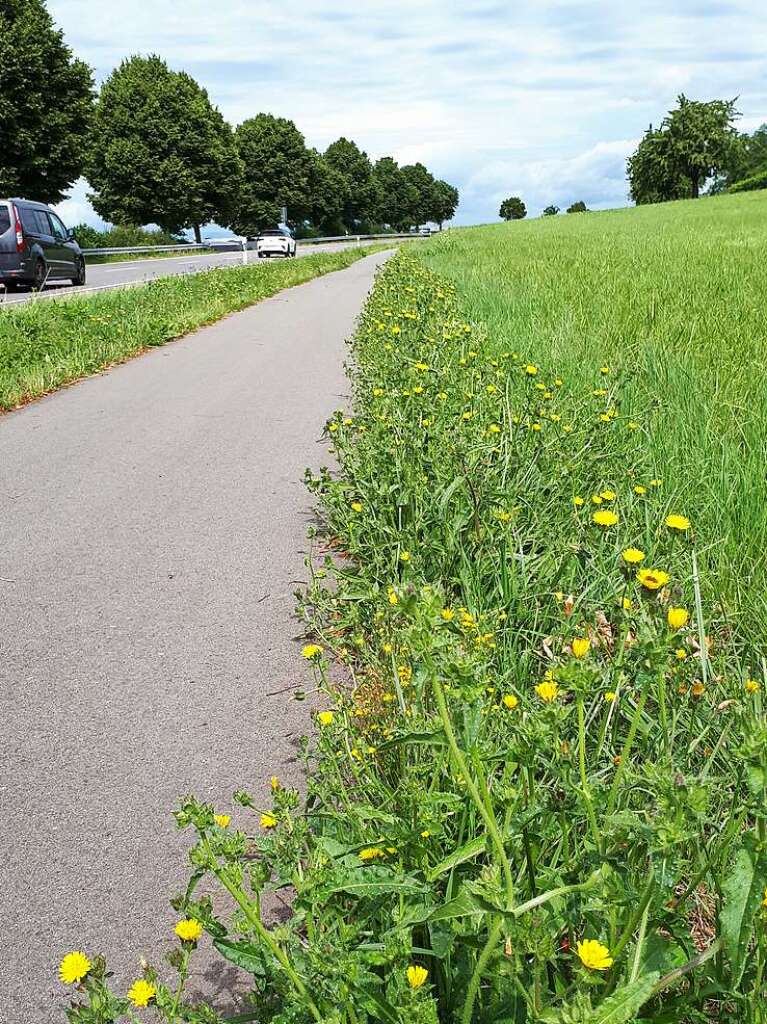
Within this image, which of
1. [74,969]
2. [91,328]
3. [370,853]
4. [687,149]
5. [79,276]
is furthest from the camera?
[687,149]

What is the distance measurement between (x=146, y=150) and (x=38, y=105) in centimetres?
1468

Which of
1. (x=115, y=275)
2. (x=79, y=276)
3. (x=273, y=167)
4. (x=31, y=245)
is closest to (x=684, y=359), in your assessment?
(x=31, y=245)

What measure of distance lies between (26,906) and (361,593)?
1659 mm

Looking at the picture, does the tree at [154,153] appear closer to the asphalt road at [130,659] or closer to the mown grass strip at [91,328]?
the mown grass strip at [91,328]

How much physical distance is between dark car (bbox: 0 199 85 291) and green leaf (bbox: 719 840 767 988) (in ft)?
61.6

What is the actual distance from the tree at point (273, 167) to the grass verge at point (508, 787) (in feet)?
250

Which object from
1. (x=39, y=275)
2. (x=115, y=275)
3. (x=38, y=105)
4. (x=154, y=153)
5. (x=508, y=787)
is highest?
(x=154, y=153)

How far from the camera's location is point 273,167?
76812 mm

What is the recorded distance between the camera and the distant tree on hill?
8775 cm

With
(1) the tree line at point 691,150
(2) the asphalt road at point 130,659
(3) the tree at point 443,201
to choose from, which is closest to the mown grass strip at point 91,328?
(2) the asphalt road at point 130,659

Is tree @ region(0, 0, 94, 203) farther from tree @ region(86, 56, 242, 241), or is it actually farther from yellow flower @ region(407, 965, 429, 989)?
yellow flower @ region(407, 965, 429, 989)

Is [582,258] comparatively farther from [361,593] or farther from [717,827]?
[717,827]

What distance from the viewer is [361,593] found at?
3.53m

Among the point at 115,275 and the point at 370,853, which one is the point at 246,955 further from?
the point at 115,275
